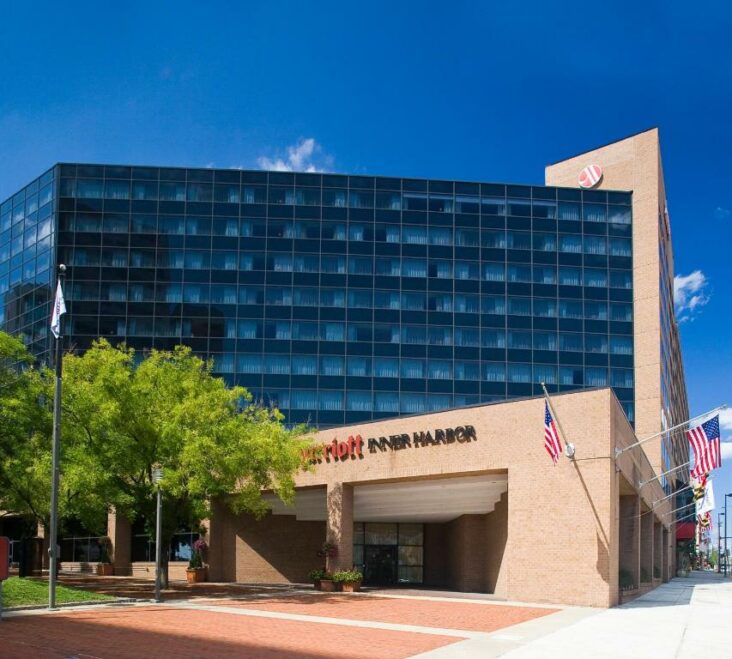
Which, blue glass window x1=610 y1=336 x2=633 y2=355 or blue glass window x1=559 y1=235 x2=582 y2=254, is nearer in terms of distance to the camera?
blue glass window x1=610 y1=336 x2=633 y2=355

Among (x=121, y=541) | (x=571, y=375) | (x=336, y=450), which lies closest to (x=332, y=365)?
(x=571, y=375)

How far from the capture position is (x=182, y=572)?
5028 centimetres

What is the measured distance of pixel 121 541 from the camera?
179ft

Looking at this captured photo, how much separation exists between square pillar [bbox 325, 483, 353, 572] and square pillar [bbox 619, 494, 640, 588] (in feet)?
38.0

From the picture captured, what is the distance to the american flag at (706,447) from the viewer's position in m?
30.8

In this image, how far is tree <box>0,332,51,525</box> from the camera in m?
33.0

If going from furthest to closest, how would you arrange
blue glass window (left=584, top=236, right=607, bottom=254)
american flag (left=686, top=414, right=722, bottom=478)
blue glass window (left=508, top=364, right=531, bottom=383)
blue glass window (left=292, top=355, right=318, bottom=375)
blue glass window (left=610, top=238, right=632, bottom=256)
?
blue glass window (left=584, top=236, right=607, bottom=254) → blue glass window (left=610, top=238, right=632, bottom=256) → blue glass window (left=508, top=364, right=531, bottom=383) → blue glass window (left=292, top=355, right=318, bottom=375) → american flag (left=686, top=414, right=722, bottom=478)

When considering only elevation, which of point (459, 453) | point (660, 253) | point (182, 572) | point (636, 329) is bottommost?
point (182, 572)

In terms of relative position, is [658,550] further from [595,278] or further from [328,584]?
[328,584]

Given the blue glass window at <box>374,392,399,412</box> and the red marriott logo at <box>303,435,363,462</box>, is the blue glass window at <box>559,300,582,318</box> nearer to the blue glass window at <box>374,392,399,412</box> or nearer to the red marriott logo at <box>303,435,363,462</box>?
the blue glass window at <box>374,392,399,412</box>

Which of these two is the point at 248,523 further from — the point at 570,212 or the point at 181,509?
the point at 570,212

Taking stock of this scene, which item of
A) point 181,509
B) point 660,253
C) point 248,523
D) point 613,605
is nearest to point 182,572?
point 248,523

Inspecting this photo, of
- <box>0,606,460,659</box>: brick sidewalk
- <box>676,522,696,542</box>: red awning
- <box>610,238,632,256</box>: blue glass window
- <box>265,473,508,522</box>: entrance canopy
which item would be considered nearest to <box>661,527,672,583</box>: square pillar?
<box>676,522,696,542</box>: red awning

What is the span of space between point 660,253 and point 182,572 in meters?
56.0
